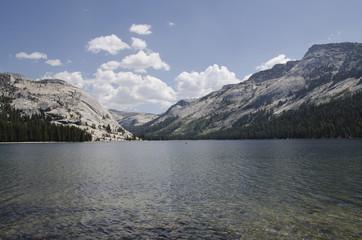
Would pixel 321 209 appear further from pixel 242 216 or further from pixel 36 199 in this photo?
pixel 36 199

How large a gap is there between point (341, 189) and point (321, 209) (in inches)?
469

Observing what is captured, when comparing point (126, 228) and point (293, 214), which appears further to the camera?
point (293, 214)

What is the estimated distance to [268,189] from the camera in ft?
116

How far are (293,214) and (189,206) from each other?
37.6 ft

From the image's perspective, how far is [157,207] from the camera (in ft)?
91.8

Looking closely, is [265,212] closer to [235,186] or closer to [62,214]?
[235,186]

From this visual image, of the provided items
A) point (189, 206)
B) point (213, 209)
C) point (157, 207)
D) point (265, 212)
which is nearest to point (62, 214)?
point (157, 207)

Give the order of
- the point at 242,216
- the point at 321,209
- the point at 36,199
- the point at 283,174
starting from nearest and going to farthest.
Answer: the point at 242,216, the point at 321,209, the point at 36,199, the point at 283,174

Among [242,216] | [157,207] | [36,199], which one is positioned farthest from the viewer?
[36,199]

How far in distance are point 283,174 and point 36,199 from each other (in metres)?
43.9

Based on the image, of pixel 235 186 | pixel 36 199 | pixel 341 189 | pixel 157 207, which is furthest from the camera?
pixel 235 186

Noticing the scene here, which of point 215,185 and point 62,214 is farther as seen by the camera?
point 215,185

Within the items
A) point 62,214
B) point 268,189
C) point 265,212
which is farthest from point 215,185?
point 62,214

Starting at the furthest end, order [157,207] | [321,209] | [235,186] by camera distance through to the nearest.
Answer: [235,186] < [157,207] < [321,209]
